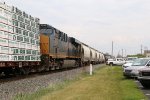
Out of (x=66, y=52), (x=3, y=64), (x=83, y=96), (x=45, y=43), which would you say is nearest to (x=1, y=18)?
(x=3, y=64)

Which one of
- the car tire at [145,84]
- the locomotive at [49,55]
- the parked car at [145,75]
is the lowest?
the car tire at [145,84]

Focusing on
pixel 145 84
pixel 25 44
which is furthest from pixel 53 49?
pixel 145 84

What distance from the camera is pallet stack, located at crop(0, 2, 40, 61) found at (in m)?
23.8

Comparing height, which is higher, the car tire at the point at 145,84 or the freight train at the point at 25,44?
the freight train at the point at 25,44

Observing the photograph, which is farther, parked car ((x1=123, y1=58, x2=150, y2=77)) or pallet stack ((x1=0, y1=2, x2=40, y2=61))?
parked car ((x1=123, y1=58, x2=150, y2=77))

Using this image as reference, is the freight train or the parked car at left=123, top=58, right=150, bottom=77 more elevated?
the freight train

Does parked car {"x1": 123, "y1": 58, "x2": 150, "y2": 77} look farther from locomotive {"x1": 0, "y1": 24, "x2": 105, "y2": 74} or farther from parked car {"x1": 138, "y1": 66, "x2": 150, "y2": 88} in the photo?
parked car {"x1": 138, "y1": 66, "x2": 150, "y2": 88}

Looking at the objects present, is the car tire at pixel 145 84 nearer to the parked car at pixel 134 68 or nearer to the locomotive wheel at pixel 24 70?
the parked car at pixel 134 68

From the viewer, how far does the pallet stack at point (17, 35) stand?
2381 cm

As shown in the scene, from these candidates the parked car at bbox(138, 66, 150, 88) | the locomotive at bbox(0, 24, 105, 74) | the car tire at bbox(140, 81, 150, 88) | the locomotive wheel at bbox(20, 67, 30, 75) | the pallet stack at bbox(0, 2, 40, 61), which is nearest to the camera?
the parked car at bbox(138, 66, 150, 88)

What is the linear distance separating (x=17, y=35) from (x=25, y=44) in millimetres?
1880

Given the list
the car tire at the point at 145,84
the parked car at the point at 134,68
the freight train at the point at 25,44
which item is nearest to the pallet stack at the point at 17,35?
the freight train at the point at 25,44

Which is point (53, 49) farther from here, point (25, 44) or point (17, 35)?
point (17, 35)

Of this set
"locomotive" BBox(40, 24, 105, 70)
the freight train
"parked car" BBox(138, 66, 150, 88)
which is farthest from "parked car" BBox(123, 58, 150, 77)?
"parked car" BBox(138, 66, 150, 88)
